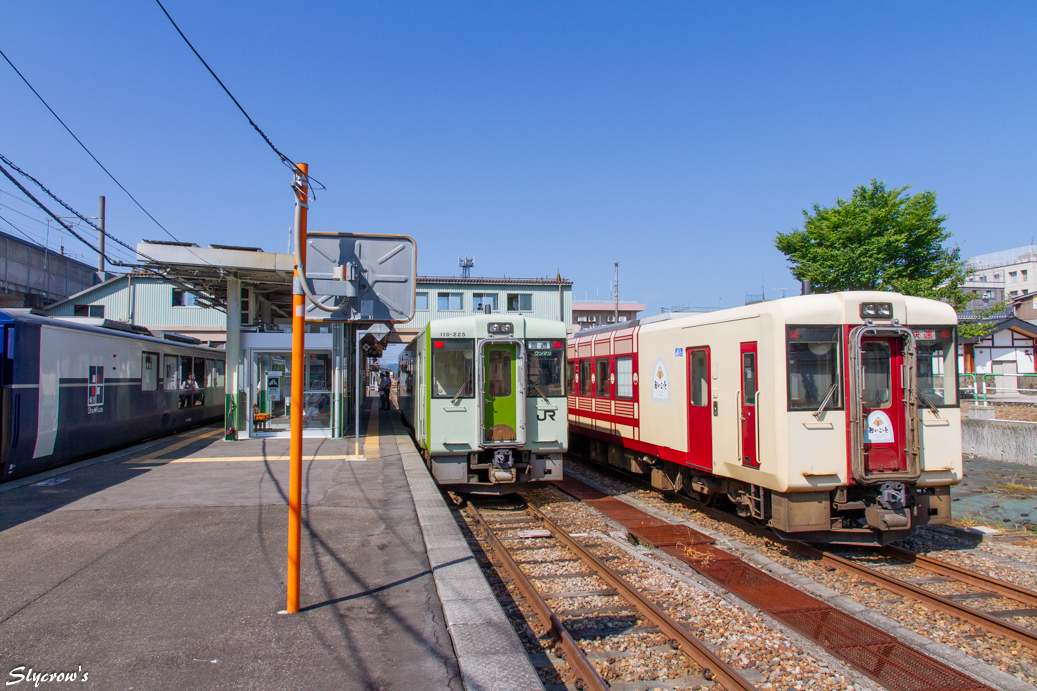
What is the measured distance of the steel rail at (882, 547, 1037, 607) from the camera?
5.68m

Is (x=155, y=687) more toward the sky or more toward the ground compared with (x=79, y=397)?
more toward the ground

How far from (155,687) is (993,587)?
704cm

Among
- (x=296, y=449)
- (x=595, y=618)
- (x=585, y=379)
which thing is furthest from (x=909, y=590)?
(x=585, y=379)

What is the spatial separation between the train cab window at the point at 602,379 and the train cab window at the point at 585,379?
0.37 metres

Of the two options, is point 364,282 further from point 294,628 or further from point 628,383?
point 628,383

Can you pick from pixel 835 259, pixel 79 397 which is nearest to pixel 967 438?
pixel 835 259

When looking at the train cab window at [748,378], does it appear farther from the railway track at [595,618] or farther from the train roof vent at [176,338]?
the train roof vent at [176,338]

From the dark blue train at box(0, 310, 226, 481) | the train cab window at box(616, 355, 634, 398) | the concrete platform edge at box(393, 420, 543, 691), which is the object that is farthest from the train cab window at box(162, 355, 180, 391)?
the concrete platform edge at box(393, 420, 543, 691)

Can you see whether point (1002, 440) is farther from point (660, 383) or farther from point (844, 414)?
point (844, 414)

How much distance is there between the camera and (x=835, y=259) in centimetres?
2641

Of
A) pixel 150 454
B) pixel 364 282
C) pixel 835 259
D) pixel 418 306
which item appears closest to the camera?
pixel 364 282

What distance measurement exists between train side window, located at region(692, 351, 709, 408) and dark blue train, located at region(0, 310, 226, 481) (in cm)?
1023

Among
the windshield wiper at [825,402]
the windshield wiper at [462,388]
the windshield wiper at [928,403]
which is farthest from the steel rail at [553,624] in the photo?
the windshield wiper at [928,403]

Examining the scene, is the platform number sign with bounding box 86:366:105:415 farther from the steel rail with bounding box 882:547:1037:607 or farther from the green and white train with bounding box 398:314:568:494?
the steel rail with bounding box 882:547:1037:607
